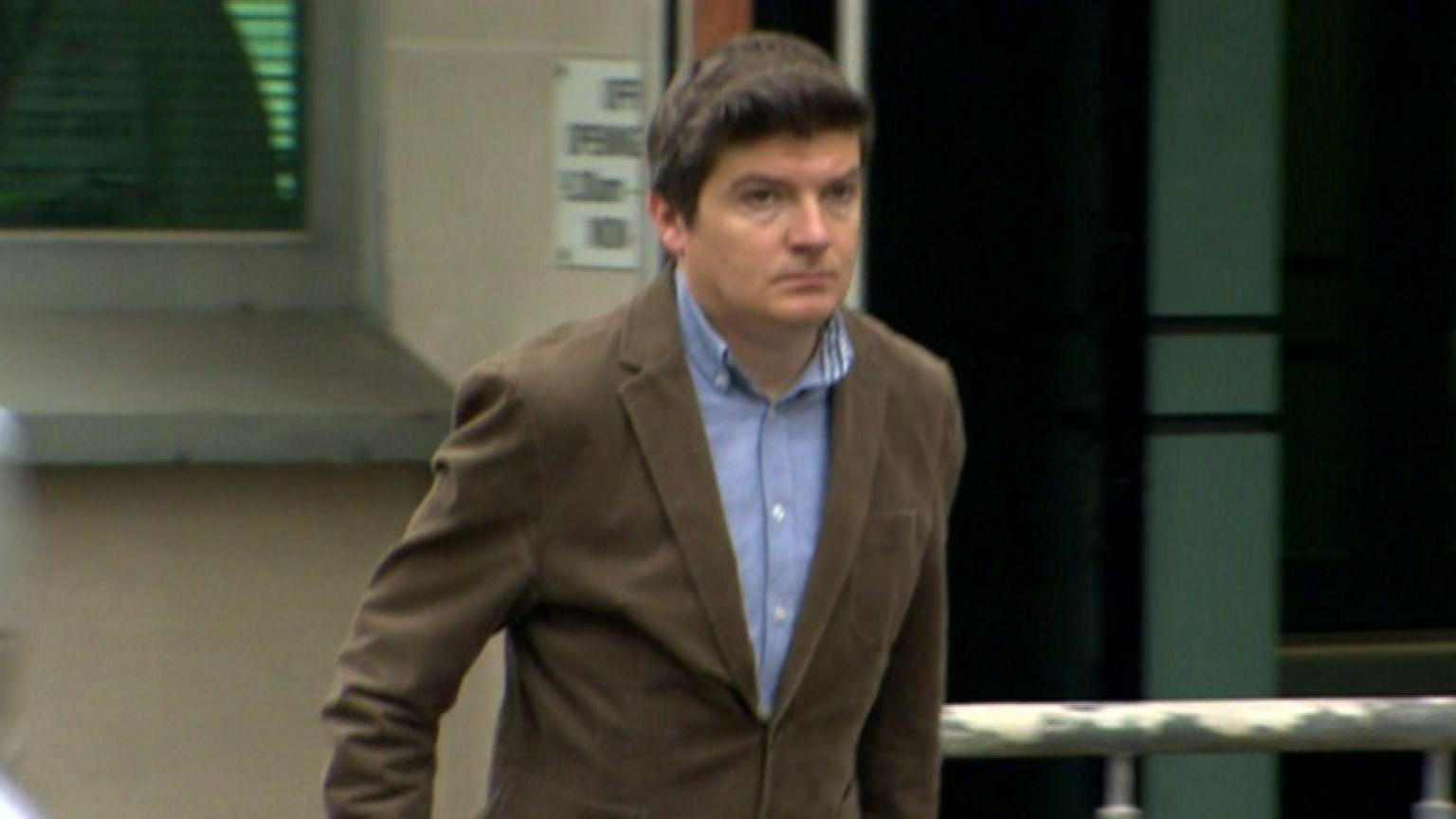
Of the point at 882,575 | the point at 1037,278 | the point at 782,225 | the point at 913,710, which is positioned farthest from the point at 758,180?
the point at 1037,278

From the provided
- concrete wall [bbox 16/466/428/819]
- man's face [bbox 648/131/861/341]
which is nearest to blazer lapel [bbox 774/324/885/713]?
man's face [bbox 648/131/861/341]

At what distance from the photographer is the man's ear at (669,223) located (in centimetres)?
331

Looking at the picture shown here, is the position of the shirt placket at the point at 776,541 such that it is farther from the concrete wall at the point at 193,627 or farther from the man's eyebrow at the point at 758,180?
the concrete wall at the point at 193,627

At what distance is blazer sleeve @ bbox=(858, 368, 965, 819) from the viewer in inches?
139

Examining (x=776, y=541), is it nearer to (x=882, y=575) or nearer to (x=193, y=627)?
(x=882, y=575)

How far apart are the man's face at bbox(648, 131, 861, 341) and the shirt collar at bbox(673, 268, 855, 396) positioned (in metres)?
0.07

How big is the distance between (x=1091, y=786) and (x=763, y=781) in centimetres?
308

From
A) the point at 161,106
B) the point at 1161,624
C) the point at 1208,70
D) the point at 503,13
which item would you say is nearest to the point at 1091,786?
the point at 1161,624

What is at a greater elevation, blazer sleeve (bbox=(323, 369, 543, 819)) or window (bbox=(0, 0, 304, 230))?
window (bbox=(0, 0, 304, 230))

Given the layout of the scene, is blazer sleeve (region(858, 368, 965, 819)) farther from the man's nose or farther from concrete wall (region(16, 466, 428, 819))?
concrete wall (region(16, 466, 428, 819))

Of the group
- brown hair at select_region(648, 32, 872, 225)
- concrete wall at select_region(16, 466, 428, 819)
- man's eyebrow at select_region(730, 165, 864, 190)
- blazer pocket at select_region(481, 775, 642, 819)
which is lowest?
concrete wall at select_region(16, 466, 428, 819)

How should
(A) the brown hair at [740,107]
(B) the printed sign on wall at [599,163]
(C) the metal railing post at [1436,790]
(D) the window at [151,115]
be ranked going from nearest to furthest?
(A) the brown hair at [740,107] → (C) the metal railing post at [1436,790] → (B) the printed sign on wall at [599,163] → (D) the window at [151,115]

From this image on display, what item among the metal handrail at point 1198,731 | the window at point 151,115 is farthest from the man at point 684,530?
the window at point 151,115

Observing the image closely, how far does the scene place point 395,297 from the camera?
6.86 metres
